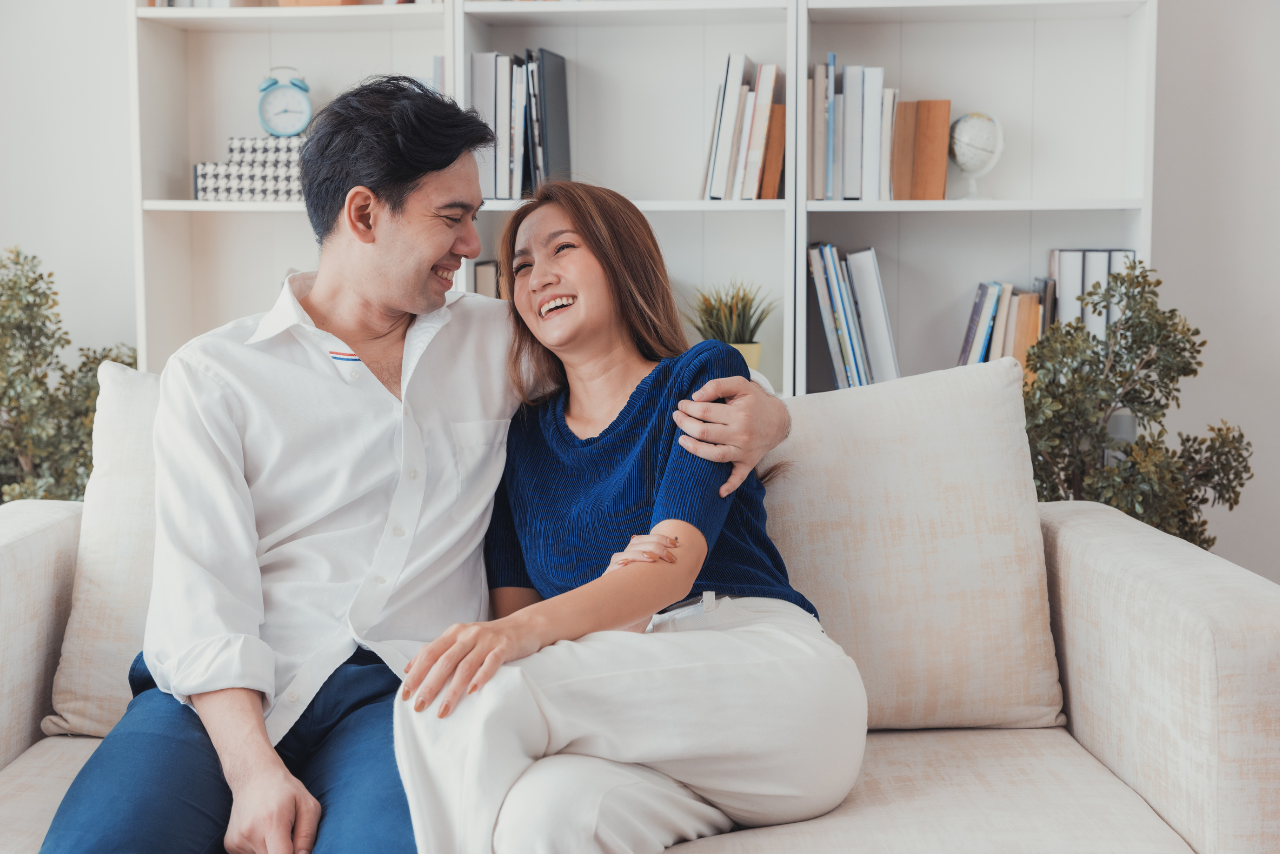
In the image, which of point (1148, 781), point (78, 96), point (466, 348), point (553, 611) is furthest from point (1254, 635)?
point (78, 96)

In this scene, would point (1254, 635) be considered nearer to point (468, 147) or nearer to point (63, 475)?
point (468, 147)

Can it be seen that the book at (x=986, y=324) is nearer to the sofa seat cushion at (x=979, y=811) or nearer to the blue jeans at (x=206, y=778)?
the sofa seat cushion at (x=979, y=811)

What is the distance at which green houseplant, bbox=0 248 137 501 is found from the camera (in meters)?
2.27

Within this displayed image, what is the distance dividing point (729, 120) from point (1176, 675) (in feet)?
5.09

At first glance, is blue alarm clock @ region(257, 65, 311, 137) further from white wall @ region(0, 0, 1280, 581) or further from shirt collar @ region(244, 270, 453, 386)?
shirt collar @ region(244, 270, 453, 386)

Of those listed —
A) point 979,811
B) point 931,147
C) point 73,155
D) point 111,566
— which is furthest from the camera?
point 73,155

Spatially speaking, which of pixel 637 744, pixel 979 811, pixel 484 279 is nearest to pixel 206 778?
pixel 637 744

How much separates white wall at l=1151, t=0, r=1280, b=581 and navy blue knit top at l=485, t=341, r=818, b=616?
1.63 metres

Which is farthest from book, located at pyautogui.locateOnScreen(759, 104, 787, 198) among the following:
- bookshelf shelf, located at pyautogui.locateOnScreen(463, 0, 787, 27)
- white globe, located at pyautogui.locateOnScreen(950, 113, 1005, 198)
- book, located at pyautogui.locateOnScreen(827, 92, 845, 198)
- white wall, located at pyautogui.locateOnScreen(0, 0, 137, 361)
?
white wall, located at pyautogui.locateOnScreen(0, 0, 137, 361)

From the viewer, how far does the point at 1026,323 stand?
7.49 feet

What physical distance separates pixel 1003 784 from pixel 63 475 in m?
2.24

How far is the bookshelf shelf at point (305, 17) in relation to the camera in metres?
2.22

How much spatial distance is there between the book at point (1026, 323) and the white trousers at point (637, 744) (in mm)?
1464

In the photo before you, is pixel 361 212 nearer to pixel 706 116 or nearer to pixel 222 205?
pixel 222 205
